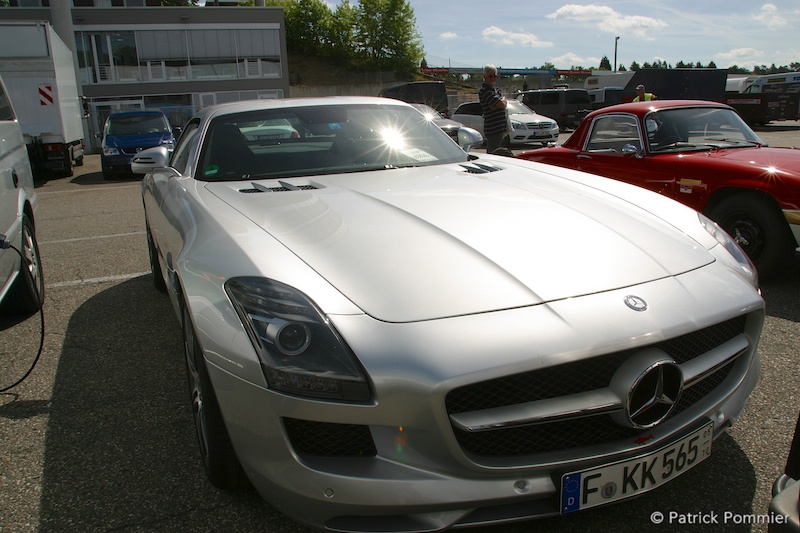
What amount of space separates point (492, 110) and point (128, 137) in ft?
30.0

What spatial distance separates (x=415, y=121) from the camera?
3.85 metres

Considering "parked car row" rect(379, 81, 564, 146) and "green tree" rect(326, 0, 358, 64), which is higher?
"green tree" rect(326, 0, 358, 64)

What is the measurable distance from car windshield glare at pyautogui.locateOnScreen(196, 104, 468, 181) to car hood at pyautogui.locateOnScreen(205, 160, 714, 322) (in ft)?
0.88

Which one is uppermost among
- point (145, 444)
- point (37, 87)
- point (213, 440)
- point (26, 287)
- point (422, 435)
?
point (37, 87)

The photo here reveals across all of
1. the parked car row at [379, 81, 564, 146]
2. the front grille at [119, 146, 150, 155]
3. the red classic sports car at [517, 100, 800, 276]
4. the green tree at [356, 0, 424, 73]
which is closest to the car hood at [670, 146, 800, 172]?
the red classic sports car at [517, 100, 800, 276]

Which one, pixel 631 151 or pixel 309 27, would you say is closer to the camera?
pixel 631 151

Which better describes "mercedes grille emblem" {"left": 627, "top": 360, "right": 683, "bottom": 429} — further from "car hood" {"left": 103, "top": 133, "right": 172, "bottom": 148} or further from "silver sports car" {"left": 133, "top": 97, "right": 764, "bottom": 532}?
"car hood" {"left": 103, "top": 133, "right": 172, "bottom": 148}

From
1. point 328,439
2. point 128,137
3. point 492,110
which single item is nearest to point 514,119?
point 492,110

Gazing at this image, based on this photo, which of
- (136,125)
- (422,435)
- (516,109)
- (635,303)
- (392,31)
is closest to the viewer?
(422,435)

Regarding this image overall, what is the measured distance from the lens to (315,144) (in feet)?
11.3

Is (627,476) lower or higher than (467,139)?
lower

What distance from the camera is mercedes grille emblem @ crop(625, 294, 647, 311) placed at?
1.83m

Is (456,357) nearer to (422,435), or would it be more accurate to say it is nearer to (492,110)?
(422,435)

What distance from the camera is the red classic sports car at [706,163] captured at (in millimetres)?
A: 4449
